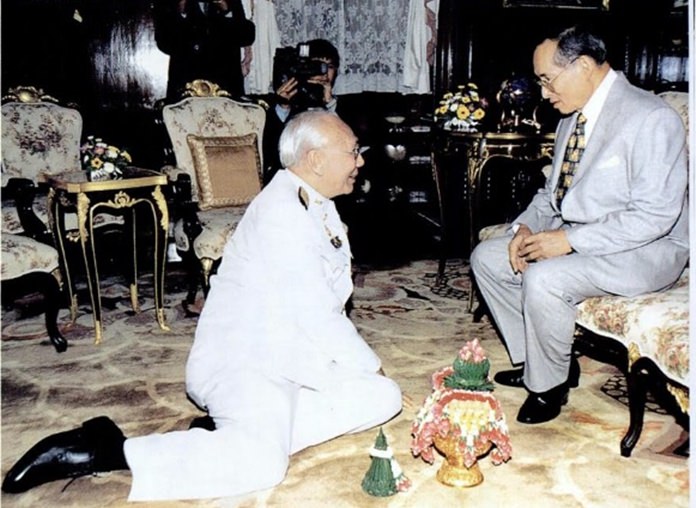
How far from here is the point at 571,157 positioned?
308cm

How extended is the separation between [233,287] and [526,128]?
2.57 meters

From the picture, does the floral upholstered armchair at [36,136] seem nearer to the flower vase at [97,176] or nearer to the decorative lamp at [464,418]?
the flower vase at [97,176]

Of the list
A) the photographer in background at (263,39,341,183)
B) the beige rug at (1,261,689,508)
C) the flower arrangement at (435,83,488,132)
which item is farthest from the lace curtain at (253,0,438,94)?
the beige rug at (1,261,689,508)

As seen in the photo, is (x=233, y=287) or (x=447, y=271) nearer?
(x=233, y=287)

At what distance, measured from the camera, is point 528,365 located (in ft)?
9.32

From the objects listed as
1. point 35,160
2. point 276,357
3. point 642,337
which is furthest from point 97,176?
point 642,337

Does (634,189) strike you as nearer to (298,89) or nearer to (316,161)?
(316,161)

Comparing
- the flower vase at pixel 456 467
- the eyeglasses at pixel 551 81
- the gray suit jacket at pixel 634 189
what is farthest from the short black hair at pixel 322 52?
the flower vase at pixel 456 467

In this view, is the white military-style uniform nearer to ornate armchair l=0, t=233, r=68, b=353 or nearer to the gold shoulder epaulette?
the gold shoulder epaulette

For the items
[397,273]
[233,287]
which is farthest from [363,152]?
[233,287]

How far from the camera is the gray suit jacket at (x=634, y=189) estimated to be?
2.64 metres

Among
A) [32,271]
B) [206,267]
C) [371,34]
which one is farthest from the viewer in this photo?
[371,34]

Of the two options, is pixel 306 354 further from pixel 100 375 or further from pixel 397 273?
pixel 397 273

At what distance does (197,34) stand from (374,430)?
4.27 metres
